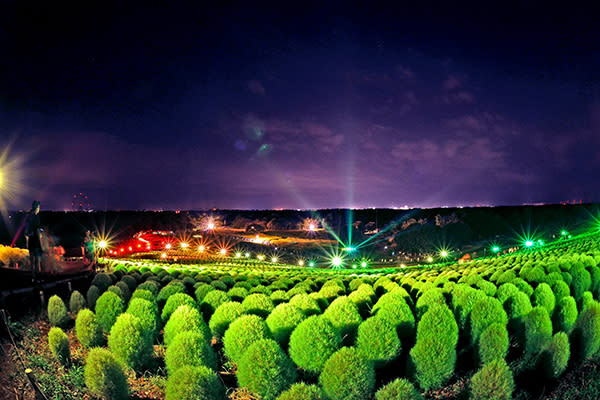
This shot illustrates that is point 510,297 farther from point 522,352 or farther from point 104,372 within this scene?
point 104,372

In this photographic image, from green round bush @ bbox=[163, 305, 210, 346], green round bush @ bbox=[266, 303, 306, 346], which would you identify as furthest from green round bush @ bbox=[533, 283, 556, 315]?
green round bush @ bbox=[163, 305, 210, 346]

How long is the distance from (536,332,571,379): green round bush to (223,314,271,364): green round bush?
4041mm

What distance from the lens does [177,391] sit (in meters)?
3.88

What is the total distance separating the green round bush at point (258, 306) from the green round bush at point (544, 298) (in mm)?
5234

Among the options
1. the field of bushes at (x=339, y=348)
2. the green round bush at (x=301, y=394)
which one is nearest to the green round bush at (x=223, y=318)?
the field of bushes at (x=339, y=348)

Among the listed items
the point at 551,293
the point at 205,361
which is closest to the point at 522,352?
the point at 551,293

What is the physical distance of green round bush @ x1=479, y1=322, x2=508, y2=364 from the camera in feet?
17.8

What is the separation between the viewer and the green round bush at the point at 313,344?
5008 mm

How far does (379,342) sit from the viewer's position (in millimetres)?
5285

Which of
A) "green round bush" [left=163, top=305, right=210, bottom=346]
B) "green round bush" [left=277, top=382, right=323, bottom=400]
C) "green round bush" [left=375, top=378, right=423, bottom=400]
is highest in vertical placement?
"green round bush" [left=163, top=305, right=210, bottom=346]

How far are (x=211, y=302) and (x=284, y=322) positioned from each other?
239cm

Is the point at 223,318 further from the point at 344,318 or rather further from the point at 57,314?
the point at 57,314

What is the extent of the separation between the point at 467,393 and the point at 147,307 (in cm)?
512

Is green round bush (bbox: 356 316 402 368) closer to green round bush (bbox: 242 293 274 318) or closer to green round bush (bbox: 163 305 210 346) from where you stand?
green round bush (bbox: 242 293 274 318)
